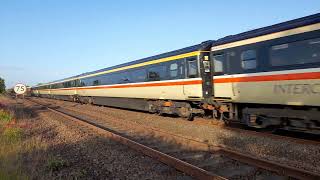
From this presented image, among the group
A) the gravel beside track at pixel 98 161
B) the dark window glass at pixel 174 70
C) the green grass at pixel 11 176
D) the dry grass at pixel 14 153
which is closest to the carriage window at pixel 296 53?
the gravel beside track at pixel 98 161

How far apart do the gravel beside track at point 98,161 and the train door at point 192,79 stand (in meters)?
4.39

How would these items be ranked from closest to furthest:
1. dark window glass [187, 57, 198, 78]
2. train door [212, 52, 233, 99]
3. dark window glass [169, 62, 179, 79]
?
train door [212, 52, 233, 99] < dark window glass [187, 57, 198, 78] < dark window glass [169, 62, 179, 79]

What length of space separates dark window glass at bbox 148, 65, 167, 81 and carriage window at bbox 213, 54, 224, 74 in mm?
4270

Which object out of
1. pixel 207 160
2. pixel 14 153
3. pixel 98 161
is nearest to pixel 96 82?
pixel 14 153

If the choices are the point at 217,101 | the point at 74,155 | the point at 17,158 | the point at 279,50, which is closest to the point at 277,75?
the point at 279,50

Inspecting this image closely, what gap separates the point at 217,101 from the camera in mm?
14289

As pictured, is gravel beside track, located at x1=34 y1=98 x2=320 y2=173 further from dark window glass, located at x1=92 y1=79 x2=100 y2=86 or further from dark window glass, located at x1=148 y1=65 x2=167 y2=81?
dark window glass, located at x1=92 y1=79 x2=100 y2=86

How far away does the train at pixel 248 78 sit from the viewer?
10.3 metres

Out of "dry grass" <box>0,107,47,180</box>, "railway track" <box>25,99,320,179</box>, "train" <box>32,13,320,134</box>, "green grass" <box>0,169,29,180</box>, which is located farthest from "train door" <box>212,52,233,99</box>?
"green grass" <box>0,169,29,180</box>

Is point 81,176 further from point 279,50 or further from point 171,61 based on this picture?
point 171,61

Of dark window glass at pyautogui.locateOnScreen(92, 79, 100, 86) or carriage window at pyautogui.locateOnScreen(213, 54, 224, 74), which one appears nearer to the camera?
carriage window at pyautogui.locateOnScreen(213, 54, 224, 74)

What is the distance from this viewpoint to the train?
1027 centimetres

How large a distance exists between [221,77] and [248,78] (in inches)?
64.8

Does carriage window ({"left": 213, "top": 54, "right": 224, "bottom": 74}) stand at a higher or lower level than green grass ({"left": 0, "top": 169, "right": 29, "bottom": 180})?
higher
